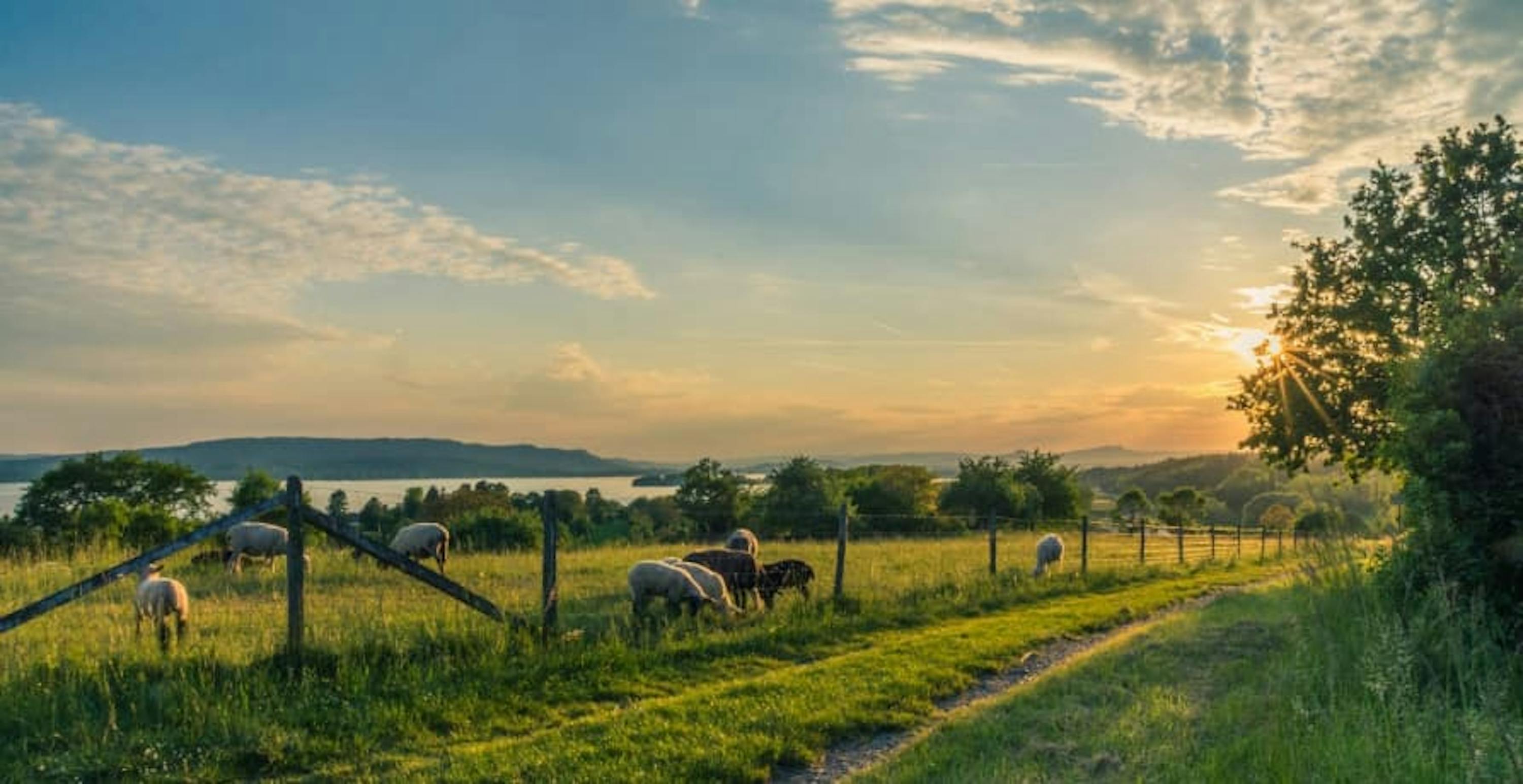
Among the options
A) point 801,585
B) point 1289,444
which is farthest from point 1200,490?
point 801,585

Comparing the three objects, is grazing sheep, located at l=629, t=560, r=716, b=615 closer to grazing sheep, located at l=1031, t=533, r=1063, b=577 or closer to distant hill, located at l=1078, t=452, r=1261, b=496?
grazing sheep, located at l=1031, t=533, r=1063, b=577

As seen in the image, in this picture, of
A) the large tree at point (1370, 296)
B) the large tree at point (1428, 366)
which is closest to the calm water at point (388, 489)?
the large tree at point (1428, 366)

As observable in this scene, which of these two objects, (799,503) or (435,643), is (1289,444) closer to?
(435,643)

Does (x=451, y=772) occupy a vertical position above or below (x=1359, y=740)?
below

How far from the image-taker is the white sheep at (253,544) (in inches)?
802

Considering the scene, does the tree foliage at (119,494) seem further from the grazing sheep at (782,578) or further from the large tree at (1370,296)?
the large tree at (1370,296)

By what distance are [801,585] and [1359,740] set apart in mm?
11429

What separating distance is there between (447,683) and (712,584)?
568cm

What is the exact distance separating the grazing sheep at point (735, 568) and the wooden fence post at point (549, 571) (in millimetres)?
4675

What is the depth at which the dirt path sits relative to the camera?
800 centimetres

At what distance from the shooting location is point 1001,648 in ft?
43.7

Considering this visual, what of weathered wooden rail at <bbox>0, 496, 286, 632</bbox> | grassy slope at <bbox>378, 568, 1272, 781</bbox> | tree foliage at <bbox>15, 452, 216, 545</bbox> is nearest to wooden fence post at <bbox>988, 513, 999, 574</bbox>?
grassy slope at <bbox>378, 568, 1272, 781</bbox>

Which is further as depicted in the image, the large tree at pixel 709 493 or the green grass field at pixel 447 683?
the large tree at pixel 709 493

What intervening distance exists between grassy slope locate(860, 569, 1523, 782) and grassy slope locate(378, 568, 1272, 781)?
38.9 inches
